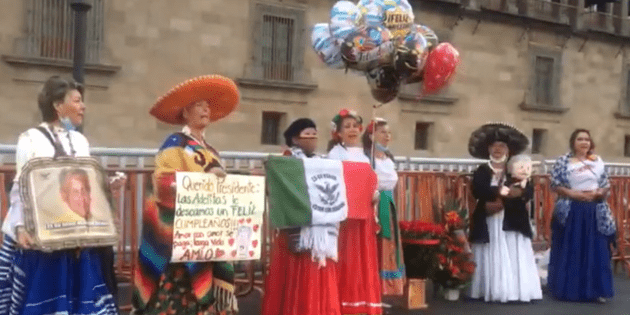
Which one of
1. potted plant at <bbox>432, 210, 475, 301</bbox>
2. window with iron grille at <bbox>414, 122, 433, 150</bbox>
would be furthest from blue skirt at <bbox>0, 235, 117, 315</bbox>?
window with iron grille at <bbox>414, 122, 433, 150</bbox>

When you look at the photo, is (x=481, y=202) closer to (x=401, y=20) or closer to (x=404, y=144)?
(x=401, y=20)

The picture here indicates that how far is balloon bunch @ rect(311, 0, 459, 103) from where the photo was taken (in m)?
7.93

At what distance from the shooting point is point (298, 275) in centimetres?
741

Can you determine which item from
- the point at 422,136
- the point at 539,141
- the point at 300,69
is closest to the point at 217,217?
the point at 300,69

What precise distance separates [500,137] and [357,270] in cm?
254

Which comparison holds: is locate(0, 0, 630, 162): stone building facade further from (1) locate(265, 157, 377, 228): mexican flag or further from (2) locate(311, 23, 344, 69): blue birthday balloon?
(1) locate(265, 157, 377, 228): mexican flag

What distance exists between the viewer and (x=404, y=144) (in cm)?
2625

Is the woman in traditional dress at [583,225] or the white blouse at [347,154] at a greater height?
the white blouse at [347,154]

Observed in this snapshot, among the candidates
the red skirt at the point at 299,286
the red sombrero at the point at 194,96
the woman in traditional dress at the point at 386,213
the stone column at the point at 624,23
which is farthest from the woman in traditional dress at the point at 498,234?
the stone column at the point at 624,23

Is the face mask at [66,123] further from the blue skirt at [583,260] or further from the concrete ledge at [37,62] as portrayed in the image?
the concrete ledge at [37,62]

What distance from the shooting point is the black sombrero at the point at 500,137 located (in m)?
9.44

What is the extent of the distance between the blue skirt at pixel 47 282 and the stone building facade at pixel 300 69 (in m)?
13.5

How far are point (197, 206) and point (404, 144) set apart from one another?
19989 millimetres

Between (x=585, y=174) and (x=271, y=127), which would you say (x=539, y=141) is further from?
(x=585, y=174)
